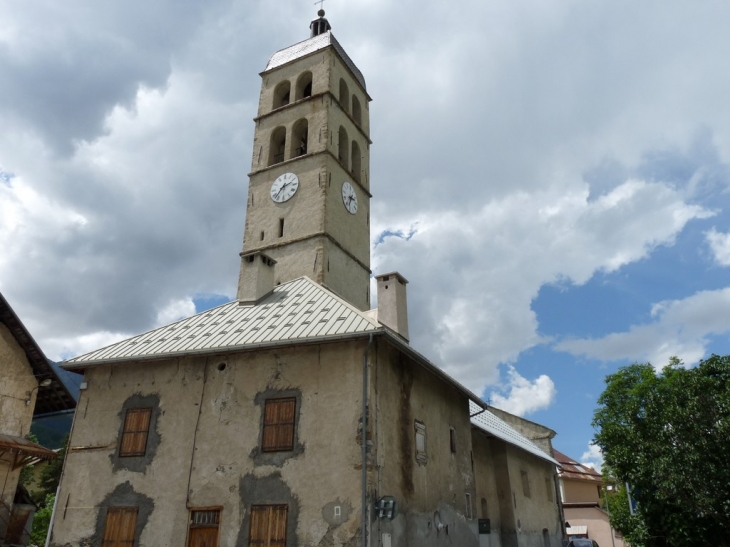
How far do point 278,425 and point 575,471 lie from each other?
148ft

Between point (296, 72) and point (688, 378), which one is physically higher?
point (296, 72)

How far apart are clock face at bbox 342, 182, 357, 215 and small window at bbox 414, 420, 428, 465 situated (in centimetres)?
1279

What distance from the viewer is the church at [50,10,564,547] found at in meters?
13.6

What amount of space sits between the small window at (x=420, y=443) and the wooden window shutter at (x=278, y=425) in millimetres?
3538

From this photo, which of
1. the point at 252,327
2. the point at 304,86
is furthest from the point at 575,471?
the point at 252,327

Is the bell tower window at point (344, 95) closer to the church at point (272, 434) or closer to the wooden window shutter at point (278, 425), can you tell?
the church at point (272, 434)

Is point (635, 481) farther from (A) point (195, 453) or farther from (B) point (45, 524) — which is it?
(B) point (45, 524)

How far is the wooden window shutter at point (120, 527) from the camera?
48.1 feet

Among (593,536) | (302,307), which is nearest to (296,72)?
(302,307)

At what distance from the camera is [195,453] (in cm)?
1491

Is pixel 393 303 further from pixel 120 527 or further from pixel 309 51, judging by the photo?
pixel 309 51

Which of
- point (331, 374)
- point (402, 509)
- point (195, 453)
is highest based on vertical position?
point (331, 374)

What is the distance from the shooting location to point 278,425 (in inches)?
570

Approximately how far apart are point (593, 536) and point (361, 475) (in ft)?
106
